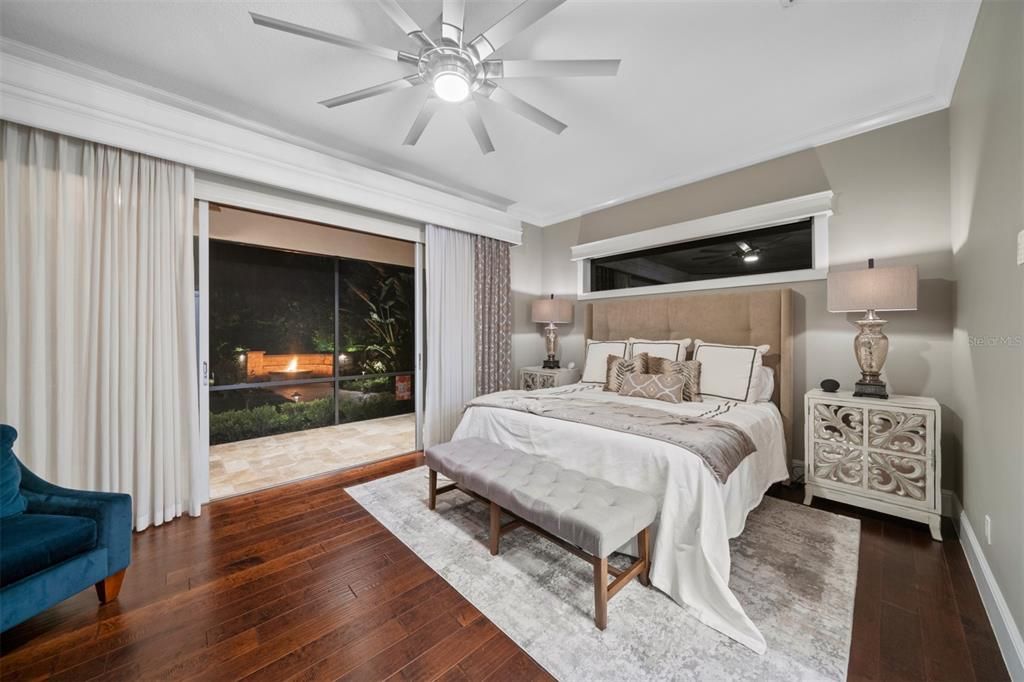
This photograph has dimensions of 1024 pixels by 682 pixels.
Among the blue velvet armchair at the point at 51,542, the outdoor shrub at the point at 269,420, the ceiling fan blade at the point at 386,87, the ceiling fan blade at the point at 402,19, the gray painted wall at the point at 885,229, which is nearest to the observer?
the blue velvet armchair at the point at 51,542

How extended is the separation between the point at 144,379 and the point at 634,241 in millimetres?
4194

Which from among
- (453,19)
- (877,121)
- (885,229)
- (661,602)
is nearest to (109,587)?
(661,602)

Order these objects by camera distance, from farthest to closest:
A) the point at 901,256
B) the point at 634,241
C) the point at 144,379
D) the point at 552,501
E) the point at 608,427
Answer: the point at 634,241, the point at 901,256, the point at 144,379, the point at 608,427, the point at 552,501

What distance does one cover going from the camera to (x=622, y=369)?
3.37 m

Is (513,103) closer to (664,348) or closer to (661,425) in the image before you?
(661,425)

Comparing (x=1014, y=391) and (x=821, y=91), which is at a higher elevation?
(x=821, y=91)

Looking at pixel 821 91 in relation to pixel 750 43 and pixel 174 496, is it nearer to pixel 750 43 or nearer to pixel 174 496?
pixel 750 43

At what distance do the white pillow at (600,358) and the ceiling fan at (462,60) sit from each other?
7.26ft

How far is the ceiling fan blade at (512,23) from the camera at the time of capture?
4.84 feet

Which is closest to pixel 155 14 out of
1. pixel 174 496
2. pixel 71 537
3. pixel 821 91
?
pixel 71 537

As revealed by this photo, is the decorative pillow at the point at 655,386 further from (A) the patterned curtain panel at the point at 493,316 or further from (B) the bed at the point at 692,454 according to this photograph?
(A) the patterned curtain panel at the point at 493,316

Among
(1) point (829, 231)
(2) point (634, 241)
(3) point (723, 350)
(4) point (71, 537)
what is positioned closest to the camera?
(4) point (71, 537)

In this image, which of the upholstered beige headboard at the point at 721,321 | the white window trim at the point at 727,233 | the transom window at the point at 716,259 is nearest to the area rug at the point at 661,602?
the upholstered beige headboard at the point at 721,321

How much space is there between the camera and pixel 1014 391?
1.38 meters
